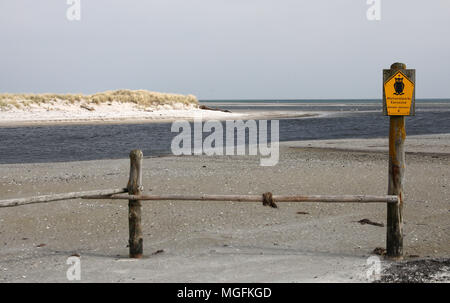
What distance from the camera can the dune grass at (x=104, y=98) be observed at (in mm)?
46412

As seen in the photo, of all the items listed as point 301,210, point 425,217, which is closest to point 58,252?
point 301,210

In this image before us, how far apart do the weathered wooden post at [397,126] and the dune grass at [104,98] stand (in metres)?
42.9

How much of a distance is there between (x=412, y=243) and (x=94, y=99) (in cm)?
4569

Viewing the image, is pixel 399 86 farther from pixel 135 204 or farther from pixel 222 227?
pixel 222 227

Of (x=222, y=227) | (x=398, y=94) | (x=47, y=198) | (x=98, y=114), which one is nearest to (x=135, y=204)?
(x=47, y=198)

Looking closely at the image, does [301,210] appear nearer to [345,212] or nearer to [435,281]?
[345,212]

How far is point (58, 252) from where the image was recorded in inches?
277

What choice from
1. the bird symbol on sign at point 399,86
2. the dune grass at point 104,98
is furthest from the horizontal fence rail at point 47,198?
the dune grass at point 104,98

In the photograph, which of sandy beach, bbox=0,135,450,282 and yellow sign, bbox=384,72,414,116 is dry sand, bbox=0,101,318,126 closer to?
sandy beach, bbox=0,135,450,282

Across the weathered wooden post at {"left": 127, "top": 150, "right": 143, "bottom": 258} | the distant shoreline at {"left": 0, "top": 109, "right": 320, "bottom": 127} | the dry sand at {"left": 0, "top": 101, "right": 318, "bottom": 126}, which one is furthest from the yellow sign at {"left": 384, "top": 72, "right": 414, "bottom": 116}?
the dry sand at {"left": 0, "top": 101, "right": 318, "bottom": 126}

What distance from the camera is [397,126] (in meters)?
6.03

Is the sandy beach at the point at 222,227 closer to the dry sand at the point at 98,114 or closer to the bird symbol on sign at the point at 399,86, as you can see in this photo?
the bird symbol on sign at the point at 399,86

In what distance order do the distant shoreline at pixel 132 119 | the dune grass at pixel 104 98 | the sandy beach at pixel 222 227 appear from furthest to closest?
the dune grass at pixel 104 98, the distant shoreline at pixel 132 119, the sandy beach at pixel 222 227
